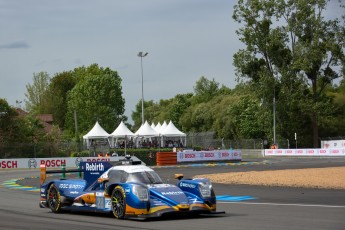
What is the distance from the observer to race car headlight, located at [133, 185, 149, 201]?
14.5 meters

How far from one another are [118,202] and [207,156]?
43130 mm

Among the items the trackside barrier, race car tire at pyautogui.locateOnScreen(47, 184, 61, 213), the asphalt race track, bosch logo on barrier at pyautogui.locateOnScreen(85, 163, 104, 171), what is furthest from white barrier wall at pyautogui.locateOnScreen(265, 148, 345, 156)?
bosch logo on barrier at pyautogui.locateOnScreen(85, 163, 104, 171)

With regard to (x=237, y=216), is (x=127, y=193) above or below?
above

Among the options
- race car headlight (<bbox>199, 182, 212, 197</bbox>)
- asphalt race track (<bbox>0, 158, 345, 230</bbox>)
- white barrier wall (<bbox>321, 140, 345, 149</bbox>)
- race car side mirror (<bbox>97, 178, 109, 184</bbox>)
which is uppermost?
white barrier wall (<bbox>321, 140, 345, 149</bbox>)

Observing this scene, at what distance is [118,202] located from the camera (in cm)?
1523

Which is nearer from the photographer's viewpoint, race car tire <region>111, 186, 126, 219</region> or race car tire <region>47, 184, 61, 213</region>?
race car tire <region>111, 186, 126, 219</region>

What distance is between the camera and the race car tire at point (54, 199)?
17281 mm

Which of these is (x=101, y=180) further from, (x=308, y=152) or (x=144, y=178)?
(x=308, y=152)

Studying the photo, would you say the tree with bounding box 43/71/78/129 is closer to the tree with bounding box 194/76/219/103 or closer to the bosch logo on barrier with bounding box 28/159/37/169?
the tree with bounding box 194/76/219/103

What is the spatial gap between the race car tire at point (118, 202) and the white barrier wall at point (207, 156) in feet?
129

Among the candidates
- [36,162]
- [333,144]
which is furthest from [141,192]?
[333,144]

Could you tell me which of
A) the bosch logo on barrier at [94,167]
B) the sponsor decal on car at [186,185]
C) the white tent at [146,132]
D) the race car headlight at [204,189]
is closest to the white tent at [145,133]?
the white tent at [146,132]

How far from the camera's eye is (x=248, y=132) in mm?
92062

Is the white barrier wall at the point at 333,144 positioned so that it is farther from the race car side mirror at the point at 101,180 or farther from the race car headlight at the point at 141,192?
the race car headlight at the point at 141,192
